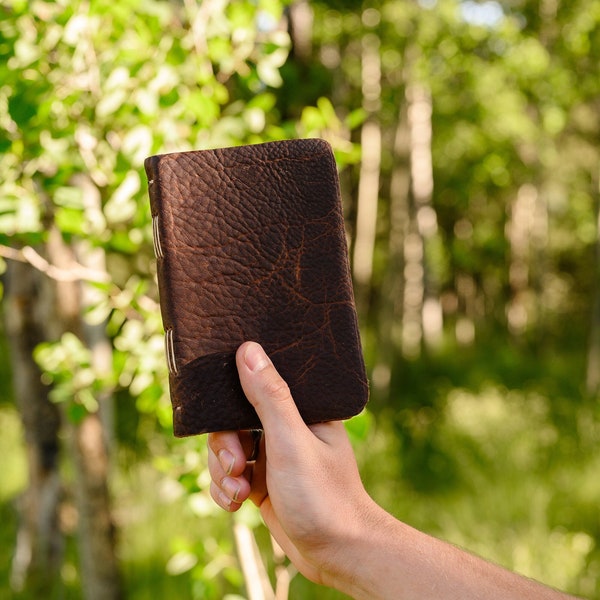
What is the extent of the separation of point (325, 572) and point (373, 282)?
20622 mm

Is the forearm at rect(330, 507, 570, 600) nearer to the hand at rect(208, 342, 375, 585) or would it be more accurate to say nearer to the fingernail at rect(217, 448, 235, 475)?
the hand at rect(208, 342, 375, 585)

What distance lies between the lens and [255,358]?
1.29m

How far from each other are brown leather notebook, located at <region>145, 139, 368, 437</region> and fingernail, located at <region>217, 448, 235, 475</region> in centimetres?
7

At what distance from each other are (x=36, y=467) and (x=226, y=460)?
3.27 metres

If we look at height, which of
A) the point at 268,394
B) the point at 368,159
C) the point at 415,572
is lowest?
the point at 415,572

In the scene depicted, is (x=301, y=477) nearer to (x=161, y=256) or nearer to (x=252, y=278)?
(x=252, y=278)

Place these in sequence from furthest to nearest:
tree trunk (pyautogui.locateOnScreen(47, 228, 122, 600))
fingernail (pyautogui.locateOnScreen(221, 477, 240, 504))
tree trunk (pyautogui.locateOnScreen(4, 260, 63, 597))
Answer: tree trunk (pyautogui.locateOnScreen(4, 260, 63, 597)), tree trunk (pyautogui.locateOnScreen(47, 228, 122, 600)), fingernail (pyautogui.locateOnScreen(221, 477, 240, 504))

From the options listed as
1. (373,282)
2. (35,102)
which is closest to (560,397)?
(35,102)

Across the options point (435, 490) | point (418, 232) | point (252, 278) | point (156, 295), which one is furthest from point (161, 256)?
point (418, 232)

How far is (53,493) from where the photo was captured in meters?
4.17

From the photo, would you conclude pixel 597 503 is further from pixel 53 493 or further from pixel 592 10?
pixel 592 10

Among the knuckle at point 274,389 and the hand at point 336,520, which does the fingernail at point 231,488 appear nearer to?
the hand at point 336,520

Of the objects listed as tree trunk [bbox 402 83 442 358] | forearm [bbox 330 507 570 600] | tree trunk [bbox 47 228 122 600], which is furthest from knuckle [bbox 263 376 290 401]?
tree trunk [bbox 402 83 442 358]

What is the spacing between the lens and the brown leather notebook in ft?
4.33
